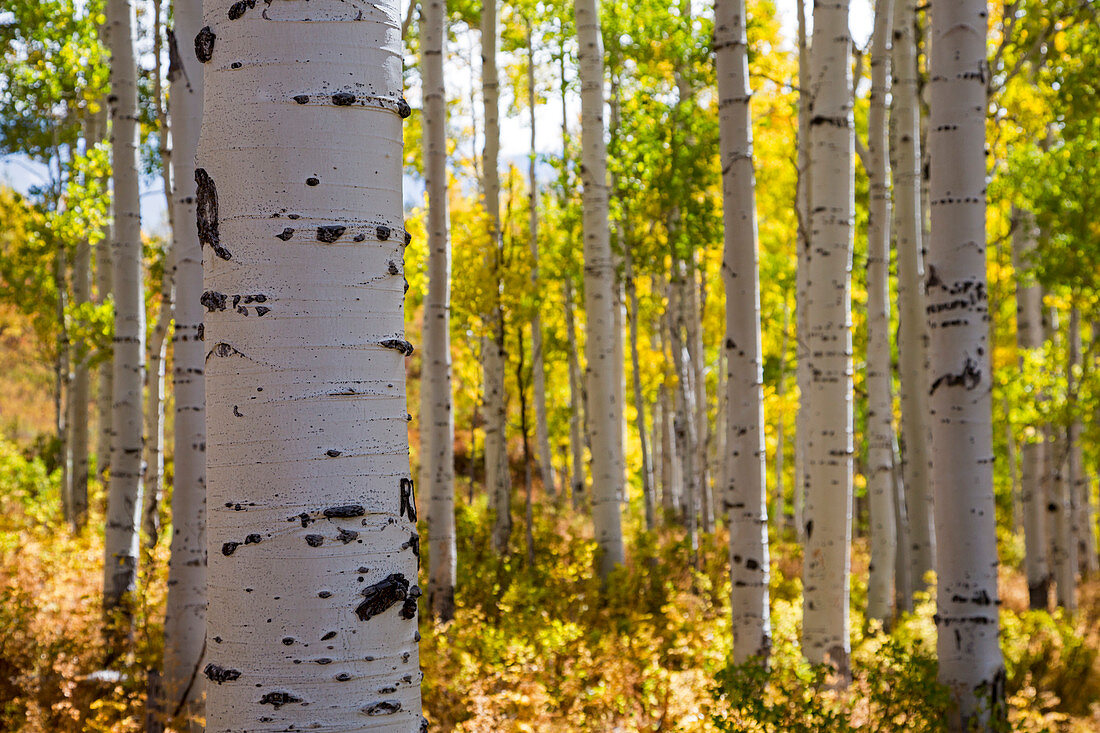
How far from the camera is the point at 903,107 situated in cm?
727

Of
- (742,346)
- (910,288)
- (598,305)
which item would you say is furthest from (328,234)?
(910,288)

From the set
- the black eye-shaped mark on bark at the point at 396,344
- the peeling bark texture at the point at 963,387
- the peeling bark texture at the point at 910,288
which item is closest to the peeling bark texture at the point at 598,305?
the peeling bark texture at the point at 910,288

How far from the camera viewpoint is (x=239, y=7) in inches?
55.8

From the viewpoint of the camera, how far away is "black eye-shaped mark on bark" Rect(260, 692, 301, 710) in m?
1.31

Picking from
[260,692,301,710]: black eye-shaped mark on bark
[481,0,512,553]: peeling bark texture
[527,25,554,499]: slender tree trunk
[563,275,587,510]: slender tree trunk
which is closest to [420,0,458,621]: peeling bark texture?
[481,0,512,553]: peeling bark texture

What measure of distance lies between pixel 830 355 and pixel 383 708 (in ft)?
13.5

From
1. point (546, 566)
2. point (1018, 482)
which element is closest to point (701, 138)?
point (546, 566)

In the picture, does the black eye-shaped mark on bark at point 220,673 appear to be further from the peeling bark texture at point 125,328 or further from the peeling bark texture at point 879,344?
the peeling bark texture at point 879,344

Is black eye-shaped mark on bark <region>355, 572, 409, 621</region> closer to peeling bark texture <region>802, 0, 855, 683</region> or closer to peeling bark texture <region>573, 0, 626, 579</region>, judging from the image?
peeling bark texture <region>802, 0, 855, 683</region>

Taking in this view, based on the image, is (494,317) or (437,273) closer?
(437,273)

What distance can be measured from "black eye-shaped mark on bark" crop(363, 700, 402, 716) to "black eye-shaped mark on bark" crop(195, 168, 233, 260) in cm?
78

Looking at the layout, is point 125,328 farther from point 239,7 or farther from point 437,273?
point 239,7

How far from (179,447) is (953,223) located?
4.02 meters

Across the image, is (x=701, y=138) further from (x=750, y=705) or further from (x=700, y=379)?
(x=750, y=705)
